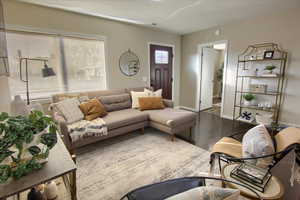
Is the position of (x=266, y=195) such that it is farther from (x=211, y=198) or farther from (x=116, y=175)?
(x=116, y=175)

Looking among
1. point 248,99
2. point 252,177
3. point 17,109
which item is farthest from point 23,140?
point 248,99

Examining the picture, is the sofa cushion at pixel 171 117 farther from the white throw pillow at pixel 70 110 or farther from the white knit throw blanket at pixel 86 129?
the white throw pillow at pixel 70 110

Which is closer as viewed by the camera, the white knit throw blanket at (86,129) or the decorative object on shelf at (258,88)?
the white knit throw blanket at (86,129)

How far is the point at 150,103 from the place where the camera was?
340 cm

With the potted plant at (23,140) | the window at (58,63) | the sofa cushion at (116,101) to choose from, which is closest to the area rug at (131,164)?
the sofa cushion at (116,101)

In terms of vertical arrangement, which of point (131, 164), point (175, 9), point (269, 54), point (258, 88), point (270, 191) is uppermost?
point (175, 9)

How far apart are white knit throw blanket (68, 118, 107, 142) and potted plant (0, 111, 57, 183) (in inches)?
46.4

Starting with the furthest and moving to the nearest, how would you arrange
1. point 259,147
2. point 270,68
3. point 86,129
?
point 270,68
point 86,129
point 259,147

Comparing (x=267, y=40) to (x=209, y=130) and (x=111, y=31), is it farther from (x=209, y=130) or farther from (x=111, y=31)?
(x=111, y=31)

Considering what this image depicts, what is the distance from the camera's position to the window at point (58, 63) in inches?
108

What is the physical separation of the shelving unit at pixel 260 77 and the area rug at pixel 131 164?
2128mm

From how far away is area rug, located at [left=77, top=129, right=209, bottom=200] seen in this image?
178 cm

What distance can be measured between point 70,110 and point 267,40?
4274 millimetres

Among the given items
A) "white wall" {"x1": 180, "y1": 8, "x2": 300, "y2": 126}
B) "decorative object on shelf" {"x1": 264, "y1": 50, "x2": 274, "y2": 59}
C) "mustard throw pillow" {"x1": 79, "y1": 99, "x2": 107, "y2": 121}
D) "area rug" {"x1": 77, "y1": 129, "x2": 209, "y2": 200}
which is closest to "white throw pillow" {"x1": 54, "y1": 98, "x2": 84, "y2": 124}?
"mustard throw pillow" {"x1": 79, "y1": 99, "x2": 107, "y2": 121}
